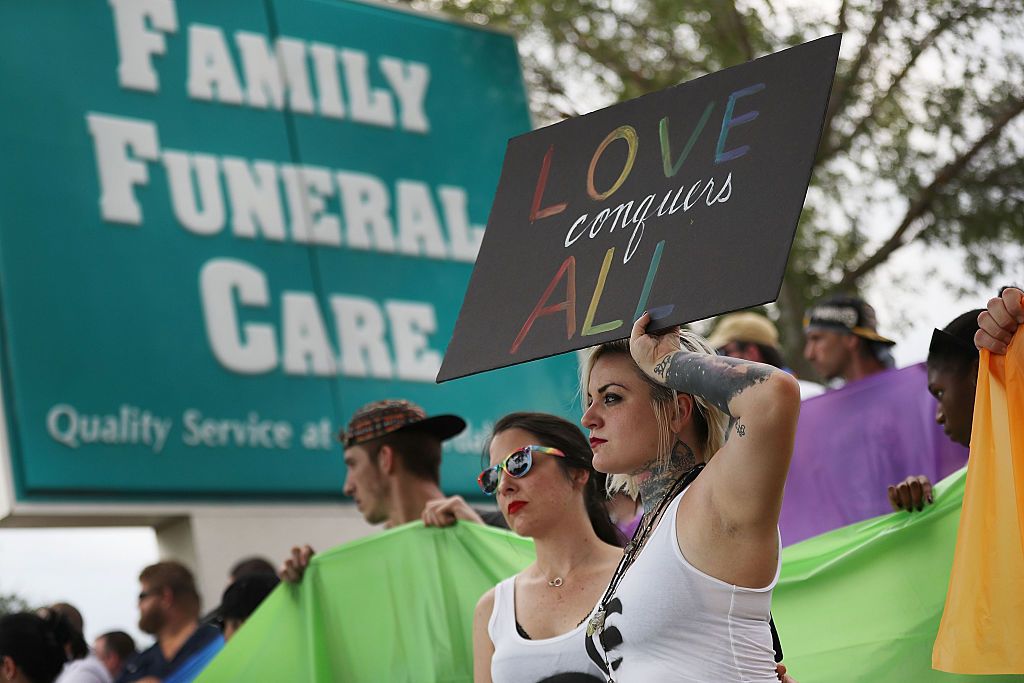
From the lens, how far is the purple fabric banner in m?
5.56

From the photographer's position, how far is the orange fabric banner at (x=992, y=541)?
3.30m

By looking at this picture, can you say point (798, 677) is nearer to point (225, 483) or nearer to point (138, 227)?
point (225, 483)

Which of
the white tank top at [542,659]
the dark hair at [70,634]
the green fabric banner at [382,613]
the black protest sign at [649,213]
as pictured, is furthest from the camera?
the dark hair at [70,634]

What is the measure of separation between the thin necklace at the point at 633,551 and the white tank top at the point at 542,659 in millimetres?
540

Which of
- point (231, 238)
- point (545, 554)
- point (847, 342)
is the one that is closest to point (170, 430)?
point (231, 238)

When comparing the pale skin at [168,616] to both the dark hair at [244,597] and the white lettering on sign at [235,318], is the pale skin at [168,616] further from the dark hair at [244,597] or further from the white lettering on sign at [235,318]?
the white lettering on sign at [235,318]

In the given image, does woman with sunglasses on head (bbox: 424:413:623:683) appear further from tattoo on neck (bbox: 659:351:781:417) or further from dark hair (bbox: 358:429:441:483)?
dark hair (bbox: 358:429:441:483)

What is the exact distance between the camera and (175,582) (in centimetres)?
647

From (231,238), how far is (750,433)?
23.5 feet

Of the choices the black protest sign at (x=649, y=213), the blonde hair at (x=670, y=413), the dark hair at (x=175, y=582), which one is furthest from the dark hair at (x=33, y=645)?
the blonde hair at (x=670, y=413)

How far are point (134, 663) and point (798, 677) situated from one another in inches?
121

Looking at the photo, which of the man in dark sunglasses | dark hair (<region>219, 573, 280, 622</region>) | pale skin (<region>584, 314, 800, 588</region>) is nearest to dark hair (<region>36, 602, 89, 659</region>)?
dark hair (<region>219, 573, 280, 622</region>)

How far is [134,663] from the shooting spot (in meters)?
6.11

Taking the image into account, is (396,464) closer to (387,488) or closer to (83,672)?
(387,488)
